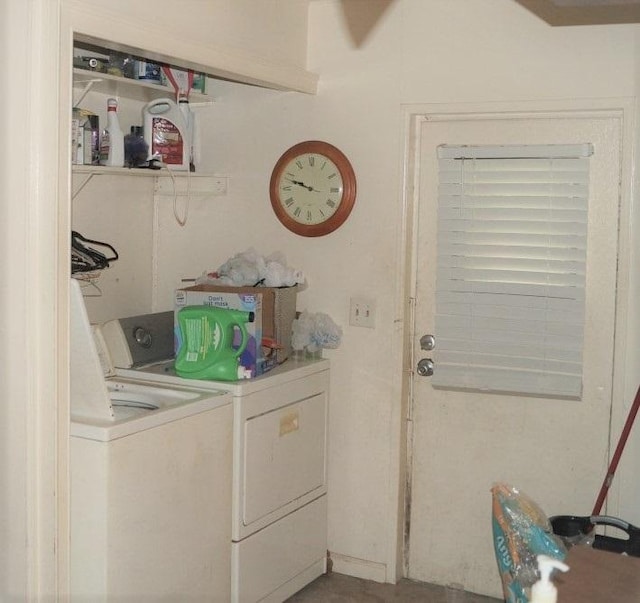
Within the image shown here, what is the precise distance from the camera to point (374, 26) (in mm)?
3646

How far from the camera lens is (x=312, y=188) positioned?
3742 mm

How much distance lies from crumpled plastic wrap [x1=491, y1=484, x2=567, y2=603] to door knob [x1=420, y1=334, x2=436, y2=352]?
146 centimetres

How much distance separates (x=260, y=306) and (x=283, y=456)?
2.01 ft

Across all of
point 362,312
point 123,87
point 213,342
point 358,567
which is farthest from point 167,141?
point 358,567

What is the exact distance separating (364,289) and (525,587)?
1.91 meters

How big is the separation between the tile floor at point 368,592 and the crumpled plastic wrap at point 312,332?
1016 millimetres

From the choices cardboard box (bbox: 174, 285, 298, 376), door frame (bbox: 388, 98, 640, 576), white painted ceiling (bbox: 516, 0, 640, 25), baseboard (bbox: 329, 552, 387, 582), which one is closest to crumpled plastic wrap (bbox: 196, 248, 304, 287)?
cardboard box (bbox: 174, 285, 298, 376)

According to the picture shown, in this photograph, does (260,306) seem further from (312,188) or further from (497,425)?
(497,425)

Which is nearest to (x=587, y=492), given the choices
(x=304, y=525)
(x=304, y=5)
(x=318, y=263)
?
(x=304, y=525)

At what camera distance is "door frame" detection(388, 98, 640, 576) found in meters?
3.33

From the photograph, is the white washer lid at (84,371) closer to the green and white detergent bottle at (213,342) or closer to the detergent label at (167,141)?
the green and white detergent bottle at (213,342)

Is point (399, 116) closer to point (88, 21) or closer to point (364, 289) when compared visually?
point (364, 289)

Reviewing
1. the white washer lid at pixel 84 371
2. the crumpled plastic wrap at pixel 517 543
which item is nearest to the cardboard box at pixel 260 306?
the white washer lid at pixel 84 371

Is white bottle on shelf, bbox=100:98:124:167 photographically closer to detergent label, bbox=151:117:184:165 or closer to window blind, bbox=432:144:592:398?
detergent label, bbox=151:117:184:165
